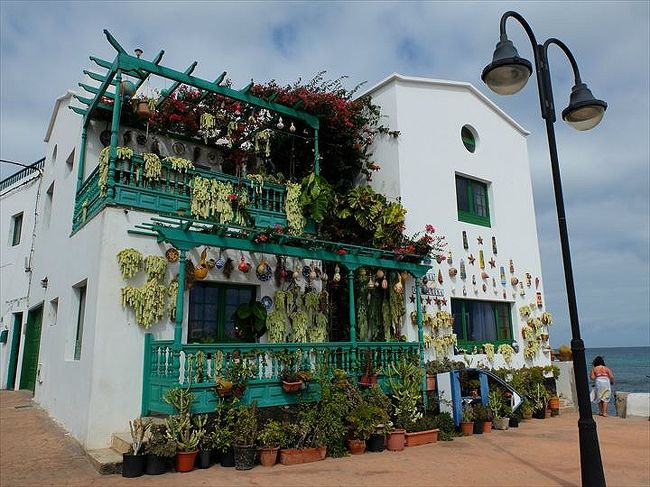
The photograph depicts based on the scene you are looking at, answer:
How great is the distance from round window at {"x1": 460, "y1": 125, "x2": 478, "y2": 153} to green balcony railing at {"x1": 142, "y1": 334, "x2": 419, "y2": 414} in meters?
7.58

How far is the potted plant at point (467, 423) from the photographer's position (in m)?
10.2

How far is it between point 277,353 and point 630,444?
681cm

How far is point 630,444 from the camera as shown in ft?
31.3

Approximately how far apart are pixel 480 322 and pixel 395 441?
18.6 feet

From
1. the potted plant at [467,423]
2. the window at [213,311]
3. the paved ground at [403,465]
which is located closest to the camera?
the paved ground at [403,465]

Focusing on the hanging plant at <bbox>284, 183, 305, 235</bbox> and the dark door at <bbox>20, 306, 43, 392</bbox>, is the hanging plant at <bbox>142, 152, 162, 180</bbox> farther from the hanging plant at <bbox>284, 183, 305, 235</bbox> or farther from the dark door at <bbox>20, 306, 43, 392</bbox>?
the dark door at <bbox>20, 306, 43, 392</bbox>

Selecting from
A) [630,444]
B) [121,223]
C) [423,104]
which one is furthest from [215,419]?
[423,104]

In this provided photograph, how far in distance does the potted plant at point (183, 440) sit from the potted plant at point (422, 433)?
3.81 metres

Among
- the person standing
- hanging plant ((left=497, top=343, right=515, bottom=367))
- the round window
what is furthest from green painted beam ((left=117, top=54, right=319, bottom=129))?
the person standing

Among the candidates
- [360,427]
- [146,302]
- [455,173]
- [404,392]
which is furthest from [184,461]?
[455,173]

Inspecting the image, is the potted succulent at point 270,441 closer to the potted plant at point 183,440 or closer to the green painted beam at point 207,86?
the potted plant at point 183,440

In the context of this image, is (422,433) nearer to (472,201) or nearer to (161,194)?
(161,194)

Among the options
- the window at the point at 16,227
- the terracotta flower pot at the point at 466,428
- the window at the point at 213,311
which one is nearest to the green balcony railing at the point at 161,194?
the window at the point at 213,311

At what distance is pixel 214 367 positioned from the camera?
7.84m
